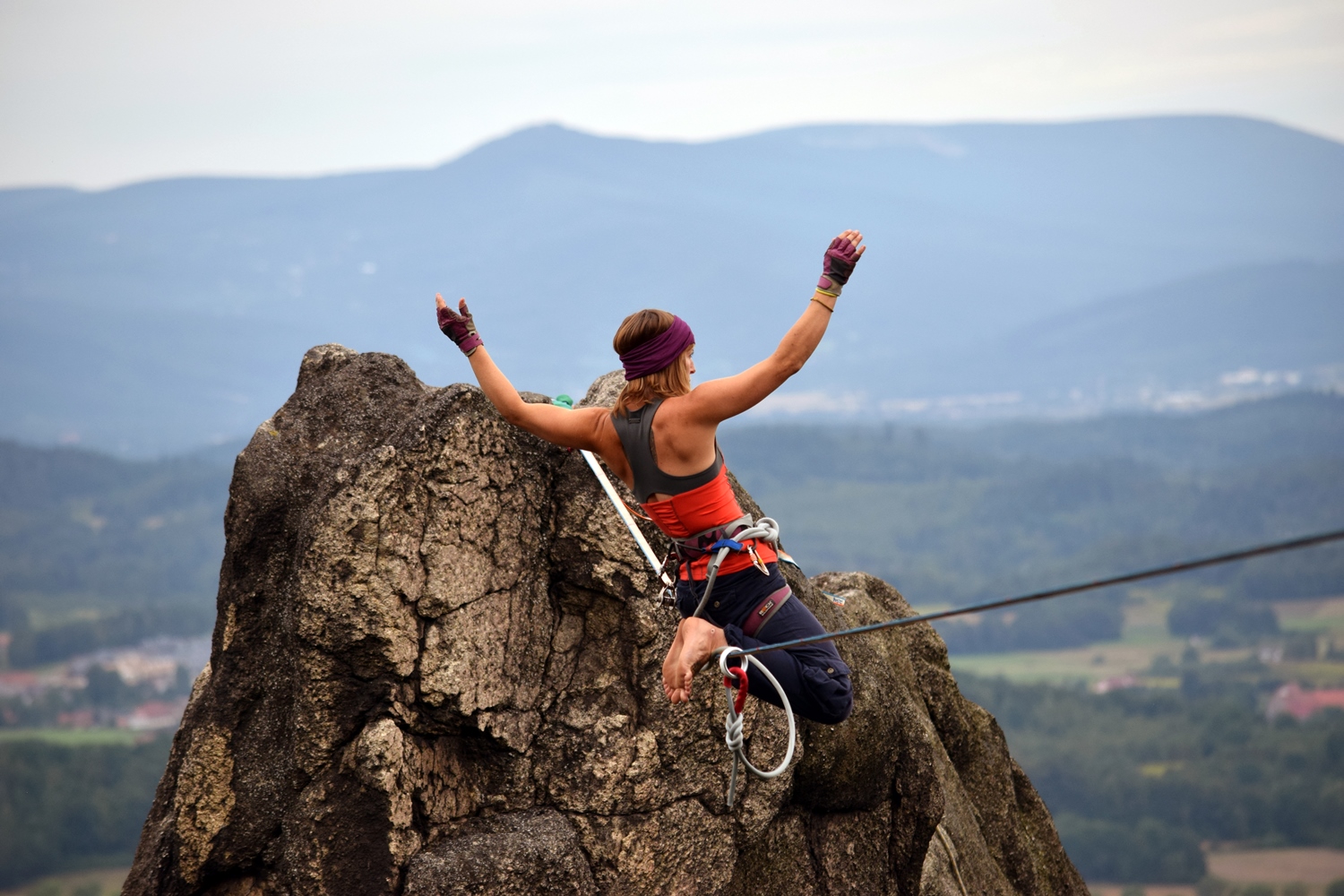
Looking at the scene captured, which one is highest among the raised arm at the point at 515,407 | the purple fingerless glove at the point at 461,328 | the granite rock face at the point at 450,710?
the purple fingerless glove at the point at 461,328

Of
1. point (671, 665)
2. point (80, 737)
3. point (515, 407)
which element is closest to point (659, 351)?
point (515, 407)

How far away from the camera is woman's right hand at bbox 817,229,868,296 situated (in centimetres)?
719

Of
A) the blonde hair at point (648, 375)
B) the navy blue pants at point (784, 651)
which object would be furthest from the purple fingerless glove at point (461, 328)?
the navy blue pants at point (784, 651)

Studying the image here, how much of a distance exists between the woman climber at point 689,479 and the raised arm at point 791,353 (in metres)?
0.01

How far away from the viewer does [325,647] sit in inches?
348

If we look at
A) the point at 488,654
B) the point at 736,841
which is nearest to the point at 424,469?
the point at 488,654

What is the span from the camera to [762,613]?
26.7 ft

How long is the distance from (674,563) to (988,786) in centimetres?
631

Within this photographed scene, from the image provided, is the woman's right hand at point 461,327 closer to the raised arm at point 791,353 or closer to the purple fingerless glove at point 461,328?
the purple fingerless glove at point 461,328

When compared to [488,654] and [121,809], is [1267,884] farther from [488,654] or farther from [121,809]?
[488,654]

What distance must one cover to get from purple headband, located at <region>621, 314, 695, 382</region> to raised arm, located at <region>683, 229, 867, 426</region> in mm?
293

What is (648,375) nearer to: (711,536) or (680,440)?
(680,440)

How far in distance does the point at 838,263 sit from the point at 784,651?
2634 millimetres

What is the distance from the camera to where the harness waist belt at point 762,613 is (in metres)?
8.14
